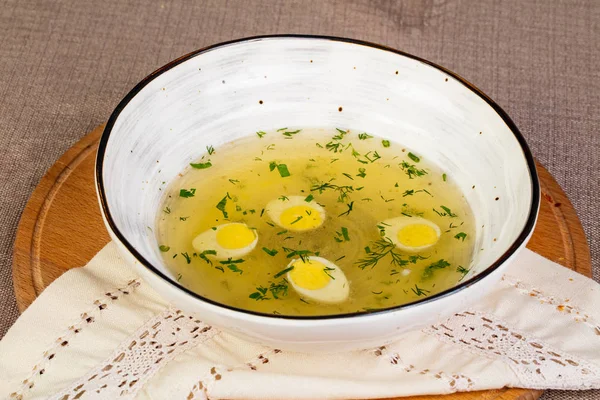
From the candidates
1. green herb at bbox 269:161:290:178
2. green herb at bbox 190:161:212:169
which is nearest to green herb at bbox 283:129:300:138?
green herb at bbox 269:161:290:178

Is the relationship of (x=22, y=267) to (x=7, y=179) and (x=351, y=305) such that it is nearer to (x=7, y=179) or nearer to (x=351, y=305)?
(x=7, y=179)

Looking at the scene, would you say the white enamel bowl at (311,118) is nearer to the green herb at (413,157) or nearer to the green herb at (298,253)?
the green herb at (413,157)

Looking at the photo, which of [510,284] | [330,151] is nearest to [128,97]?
[330,151]

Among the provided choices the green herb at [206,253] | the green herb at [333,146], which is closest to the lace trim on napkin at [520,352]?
the green herb at [206,253]

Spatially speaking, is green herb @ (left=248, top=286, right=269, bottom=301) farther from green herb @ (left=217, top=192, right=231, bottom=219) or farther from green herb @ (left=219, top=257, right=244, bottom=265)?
green herb @ (left=217, top=192, right=231, bottom=219)

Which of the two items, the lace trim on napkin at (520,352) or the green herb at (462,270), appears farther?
the green herb at (462,270)

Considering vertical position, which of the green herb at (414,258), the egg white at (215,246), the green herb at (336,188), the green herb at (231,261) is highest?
the green herb at (336,188)

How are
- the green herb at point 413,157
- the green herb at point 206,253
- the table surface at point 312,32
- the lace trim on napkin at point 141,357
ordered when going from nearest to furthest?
the lace trim on napkin at point 141,357 → the green herb at point 206,253 → the green herb at point 413,157 → the table surface at point 312,32
